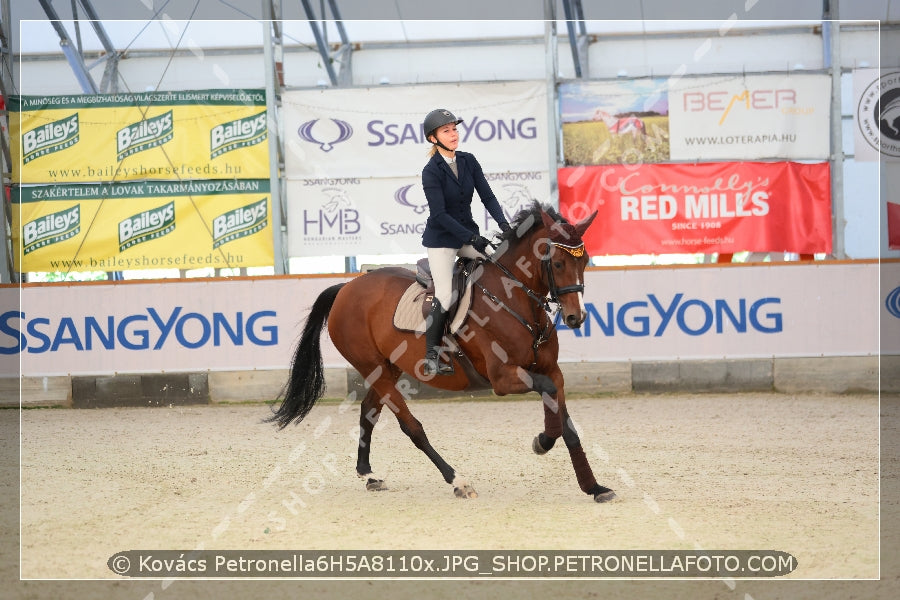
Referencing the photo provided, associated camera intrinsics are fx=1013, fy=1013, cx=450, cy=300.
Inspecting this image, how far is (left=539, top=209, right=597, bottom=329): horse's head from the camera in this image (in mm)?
6840

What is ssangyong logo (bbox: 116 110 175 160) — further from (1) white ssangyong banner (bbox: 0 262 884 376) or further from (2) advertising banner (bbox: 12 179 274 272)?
(1) white ssangyong banner (bbox: 0 262 884 376)

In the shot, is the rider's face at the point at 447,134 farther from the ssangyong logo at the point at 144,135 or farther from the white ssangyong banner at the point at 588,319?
the ssangyong logo at the point at 144,135

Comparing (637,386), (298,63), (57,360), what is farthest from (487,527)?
(298,63)

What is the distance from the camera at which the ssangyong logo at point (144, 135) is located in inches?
613

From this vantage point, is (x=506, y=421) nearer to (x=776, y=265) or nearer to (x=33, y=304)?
(x=776, y=265)

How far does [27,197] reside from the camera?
51.1 feet

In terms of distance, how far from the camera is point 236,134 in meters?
15.6

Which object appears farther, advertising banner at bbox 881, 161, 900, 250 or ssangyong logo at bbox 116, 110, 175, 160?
advertising banner at bbox 881, 161, 900, 250

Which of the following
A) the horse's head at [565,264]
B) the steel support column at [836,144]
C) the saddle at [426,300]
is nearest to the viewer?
the horse's head at [565,264]

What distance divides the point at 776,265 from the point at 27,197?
36.5 feet

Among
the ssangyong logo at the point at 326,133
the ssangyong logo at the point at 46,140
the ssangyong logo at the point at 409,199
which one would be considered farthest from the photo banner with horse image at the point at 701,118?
the ssangyong logo at the point at 46,140

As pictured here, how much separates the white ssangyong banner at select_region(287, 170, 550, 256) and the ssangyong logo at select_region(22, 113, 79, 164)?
347 cm

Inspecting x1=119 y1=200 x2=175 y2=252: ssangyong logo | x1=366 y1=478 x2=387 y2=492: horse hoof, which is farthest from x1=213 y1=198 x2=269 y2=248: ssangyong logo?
x1=366 y1=478 x2=387 y2=492: horse hoof

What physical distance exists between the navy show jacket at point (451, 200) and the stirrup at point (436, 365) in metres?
0.81
